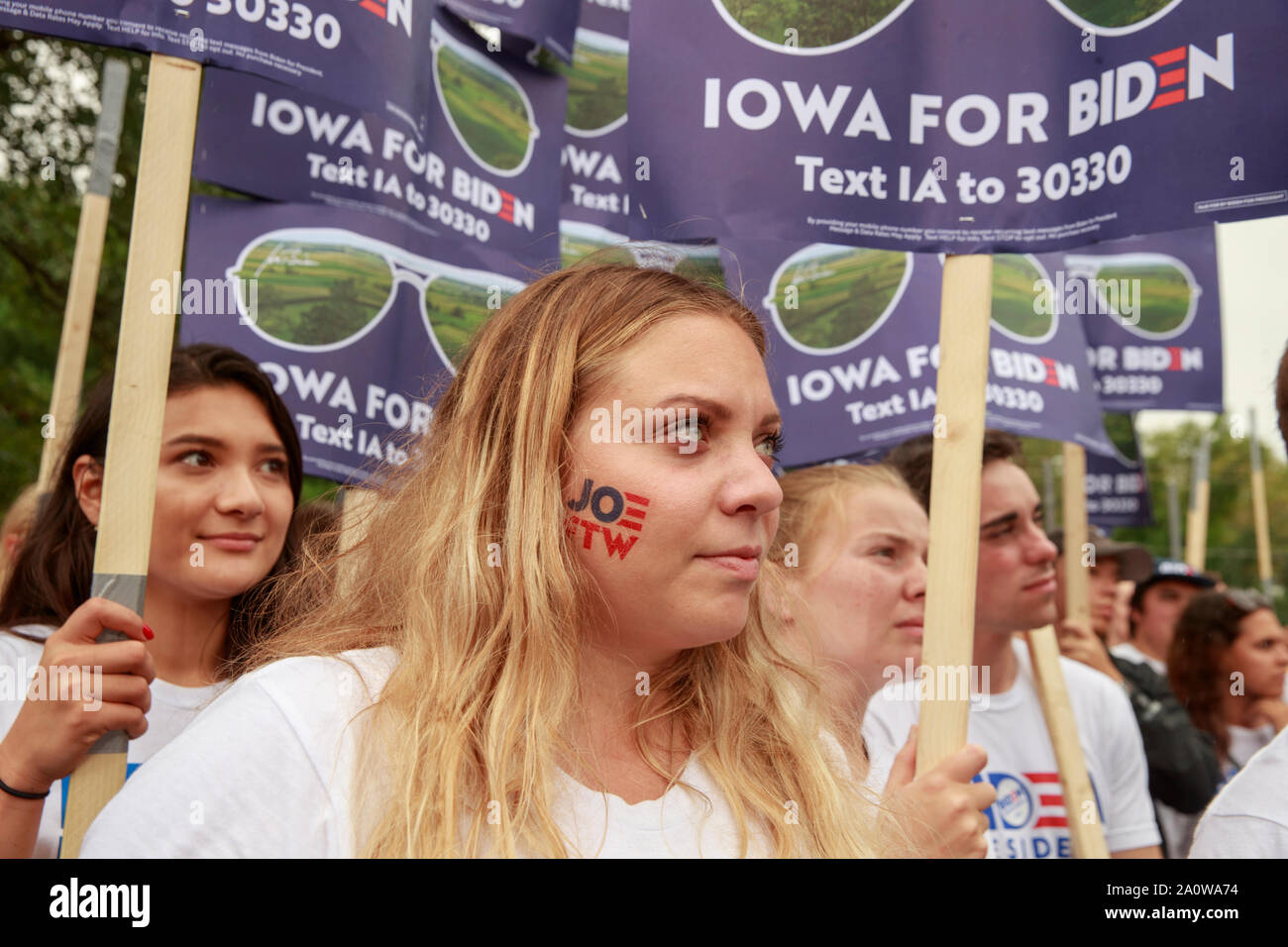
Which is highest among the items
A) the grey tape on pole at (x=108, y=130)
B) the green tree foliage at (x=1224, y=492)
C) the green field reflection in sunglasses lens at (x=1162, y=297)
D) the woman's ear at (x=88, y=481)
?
the green tree foliage at (x=1224, y=492)

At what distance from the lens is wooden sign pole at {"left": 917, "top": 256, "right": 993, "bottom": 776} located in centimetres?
255

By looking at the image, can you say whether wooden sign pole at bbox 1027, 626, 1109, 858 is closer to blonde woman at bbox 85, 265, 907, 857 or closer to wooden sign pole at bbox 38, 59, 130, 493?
blonde woman at bbox 85, 265, 907, 857

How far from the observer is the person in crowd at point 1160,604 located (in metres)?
7.25

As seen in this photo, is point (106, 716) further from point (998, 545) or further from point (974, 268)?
point (998, 545)

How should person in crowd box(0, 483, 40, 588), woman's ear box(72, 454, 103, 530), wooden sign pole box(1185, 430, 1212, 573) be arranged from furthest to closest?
wooden sign pole box(1185, 430, 1212, 573), person in crowd box(0, 483, 40, 588), woman's ear box(72, 454, 103, 530)

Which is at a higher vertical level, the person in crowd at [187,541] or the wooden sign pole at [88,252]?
the wooden sign pole at [88,252]

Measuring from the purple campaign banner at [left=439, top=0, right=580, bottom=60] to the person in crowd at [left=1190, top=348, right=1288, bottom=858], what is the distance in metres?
2.96

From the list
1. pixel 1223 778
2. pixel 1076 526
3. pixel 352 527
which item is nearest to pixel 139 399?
pixel 352 527

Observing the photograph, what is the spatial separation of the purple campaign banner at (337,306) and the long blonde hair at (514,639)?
1719 mm

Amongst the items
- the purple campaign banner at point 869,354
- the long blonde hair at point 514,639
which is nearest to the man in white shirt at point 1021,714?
the purple campaign banner at point 869,354

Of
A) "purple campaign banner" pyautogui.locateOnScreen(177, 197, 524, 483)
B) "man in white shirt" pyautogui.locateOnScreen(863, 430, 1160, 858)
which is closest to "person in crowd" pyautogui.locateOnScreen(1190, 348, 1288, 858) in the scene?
"man in white shirt" pyautogui.locateOnScreen(863, 430, 1160, 858)

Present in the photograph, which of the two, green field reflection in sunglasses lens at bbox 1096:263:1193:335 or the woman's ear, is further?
green field reflection in sunglasses lens at bbox 1096:263:1193:335

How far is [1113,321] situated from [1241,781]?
4.24m

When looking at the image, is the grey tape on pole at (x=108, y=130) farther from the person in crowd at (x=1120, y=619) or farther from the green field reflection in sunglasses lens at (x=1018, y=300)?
the person in crowd at (x=1120, y=619)
